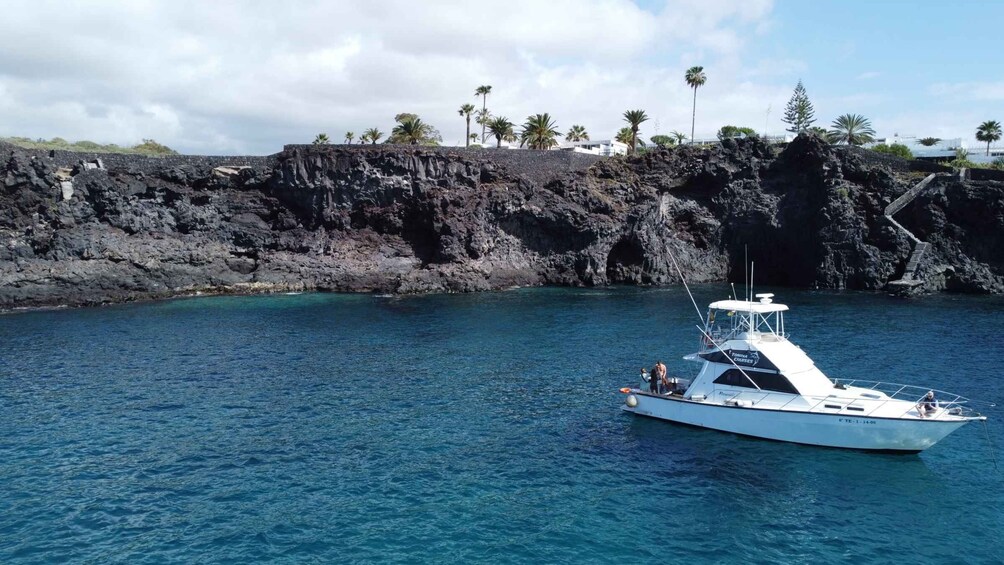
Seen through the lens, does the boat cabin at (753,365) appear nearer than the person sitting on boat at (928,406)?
No

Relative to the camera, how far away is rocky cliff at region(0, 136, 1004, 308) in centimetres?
6706

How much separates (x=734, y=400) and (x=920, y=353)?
19.9 m

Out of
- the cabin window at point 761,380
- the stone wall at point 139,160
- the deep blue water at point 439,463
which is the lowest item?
the deep blue water at point 439,463

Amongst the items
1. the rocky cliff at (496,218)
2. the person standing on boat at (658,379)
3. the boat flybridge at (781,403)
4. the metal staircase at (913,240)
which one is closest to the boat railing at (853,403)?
the boat flybridge at (781,403)

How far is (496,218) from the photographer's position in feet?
242

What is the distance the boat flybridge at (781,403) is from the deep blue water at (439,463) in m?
0.63

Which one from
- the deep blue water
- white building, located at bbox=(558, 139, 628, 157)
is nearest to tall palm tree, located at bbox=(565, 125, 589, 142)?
white building, located at bbox=(558, 139, 628, 157)

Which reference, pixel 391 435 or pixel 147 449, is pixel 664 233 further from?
pixel 147 449

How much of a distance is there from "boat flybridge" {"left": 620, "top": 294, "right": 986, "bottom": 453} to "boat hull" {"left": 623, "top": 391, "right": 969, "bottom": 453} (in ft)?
0.10

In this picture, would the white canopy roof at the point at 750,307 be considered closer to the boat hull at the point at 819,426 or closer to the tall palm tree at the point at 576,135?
the boat hull at the point at 819,426

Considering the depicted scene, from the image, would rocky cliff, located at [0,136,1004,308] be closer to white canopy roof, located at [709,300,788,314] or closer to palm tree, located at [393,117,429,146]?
palm tree, located at [393,117,429,146]

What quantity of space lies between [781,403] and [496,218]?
162 ft

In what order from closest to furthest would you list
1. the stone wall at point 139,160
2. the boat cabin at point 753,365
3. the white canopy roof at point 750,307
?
the boat cabin at point 753,365 < the white canopy roof at point 750,307 < the stone wall at point 139,160

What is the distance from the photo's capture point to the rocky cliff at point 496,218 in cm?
6706
